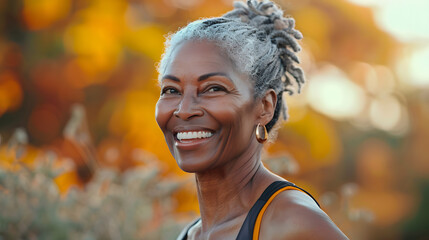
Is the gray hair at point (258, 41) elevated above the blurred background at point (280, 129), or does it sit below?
above

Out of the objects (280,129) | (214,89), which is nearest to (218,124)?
(214,89)

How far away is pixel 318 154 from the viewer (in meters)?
11.3

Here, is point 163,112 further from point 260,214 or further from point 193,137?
point 260,214

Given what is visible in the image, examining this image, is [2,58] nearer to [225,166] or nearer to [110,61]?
[110,61]

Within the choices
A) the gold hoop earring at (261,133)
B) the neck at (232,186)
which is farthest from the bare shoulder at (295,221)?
the gold hoop earring at (261,133)

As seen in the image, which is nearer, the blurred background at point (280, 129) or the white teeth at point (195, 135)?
the white teeth at point (195, 135)

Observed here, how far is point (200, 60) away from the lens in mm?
2615

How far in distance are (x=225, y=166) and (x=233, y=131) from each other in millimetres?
204

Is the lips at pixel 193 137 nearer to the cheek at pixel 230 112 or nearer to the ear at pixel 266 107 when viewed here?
the cheek at pixel 230 112

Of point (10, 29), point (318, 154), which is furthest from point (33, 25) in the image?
point (318, 154)

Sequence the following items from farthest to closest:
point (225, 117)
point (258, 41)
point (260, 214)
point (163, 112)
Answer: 1. point (258, 41)
2. point (163, 112)
3. point (225, 117)
4. point (260, 214)

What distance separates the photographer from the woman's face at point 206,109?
257 cm

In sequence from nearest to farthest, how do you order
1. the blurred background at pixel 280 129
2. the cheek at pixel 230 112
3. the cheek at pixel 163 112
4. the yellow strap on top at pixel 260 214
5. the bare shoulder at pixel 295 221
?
the bare shoulder at pixel 295 221
the yellow strap on top at pixel 260 214
the cheek at pixel 230 112
the cheek at pixel 163 112
the blurred background at pixel 280 129

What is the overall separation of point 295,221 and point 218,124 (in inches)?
20.8
